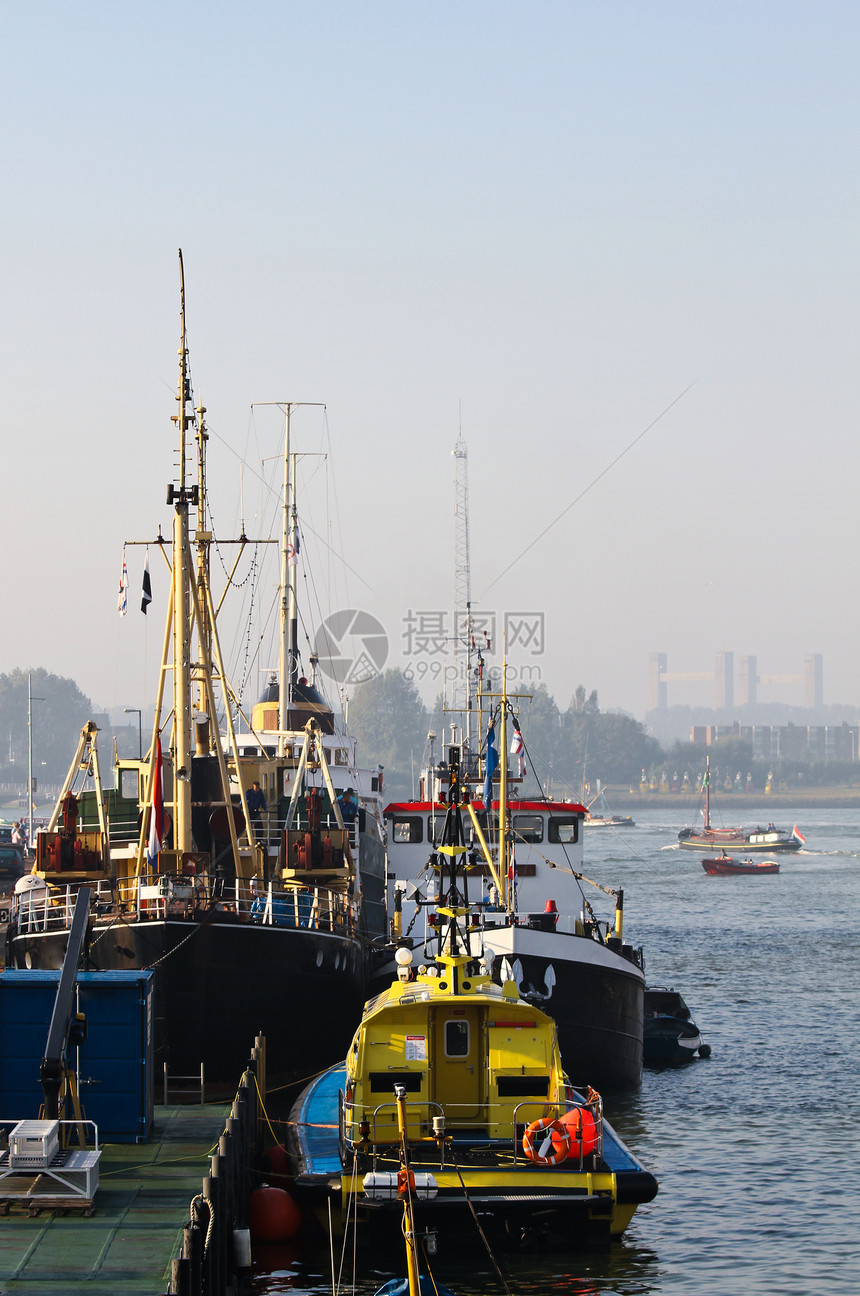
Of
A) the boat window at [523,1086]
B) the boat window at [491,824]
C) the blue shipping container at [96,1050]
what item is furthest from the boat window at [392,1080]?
the boat window at [491,824]

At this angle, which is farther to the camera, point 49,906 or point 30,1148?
point 49,906

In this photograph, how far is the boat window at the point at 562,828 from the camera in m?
42.2

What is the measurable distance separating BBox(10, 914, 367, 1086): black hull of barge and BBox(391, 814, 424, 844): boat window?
12.3m

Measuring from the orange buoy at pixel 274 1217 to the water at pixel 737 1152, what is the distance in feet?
0.93

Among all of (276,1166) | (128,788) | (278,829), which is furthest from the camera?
(128,788)

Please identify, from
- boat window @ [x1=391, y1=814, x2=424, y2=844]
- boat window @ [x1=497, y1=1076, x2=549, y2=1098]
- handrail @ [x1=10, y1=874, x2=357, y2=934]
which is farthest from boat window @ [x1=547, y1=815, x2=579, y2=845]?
boat window @ [x1=497, y1=1076, x2=549, y2=1098]

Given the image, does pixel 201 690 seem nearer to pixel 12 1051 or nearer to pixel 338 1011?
pixel 338 1011

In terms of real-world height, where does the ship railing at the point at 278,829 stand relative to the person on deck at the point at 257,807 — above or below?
below

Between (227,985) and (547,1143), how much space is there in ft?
36.0

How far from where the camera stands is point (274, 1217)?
21516mm

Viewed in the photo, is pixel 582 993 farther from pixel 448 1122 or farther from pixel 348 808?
pixel 348 808

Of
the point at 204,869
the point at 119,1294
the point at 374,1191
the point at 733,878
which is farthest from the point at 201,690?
the point at 733,878

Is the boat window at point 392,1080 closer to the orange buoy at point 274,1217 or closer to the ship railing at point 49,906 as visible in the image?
the orange buoy at point 274,1217

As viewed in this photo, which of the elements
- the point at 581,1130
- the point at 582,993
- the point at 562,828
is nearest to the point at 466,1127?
the point at 581,1130
